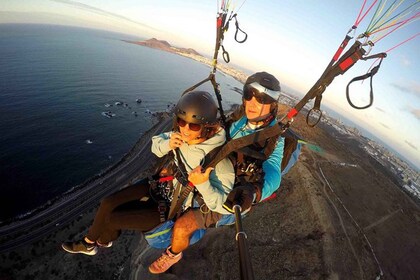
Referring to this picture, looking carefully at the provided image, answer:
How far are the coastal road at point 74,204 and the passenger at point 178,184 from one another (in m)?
35.4

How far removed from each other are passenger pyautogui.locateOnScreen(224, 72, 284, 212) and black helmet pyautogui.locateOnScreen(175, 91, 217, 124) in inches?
36.1

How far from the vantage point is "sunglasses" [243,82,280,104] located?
5234mm

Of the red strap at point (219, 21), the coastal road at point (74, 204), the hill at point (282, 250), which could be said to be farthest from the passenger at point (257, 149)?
the coastal road at point (74, 204)

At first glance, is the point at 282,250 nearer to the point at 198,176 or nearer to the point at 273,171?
the point at 273,171

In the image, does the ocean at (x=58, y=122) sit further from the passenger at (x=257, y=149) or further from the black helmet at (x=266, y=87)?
the black helmet at (x=266, y=87)

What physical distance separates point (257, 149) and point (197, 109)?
1.61m

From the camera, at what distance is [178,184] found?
14.8ft

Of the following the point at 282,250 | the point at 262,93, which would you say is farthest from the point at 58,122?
the point at 262,93

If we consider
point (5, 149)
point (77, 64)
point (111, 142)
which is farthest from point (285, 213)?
point (77, 64)

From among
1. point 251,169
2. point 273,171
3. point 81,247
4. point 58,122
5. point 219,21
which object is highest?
point 219,21

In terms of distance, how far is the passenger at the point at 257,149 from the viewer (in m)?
3.72

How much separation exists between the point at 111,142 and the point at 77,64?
96205 millimetres

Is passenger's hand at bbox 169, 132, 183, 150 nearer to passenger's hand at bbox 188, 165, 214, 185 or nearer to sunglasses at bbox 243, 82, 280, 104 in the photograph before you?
passenger's hand at bbox 188, 165, 214, 185

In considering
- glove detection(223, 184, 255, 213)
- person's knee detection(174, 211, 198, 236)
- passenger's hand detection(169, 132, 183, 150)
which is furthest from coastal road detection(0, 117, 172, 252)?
glove detection(223, 184, 255, 213)
